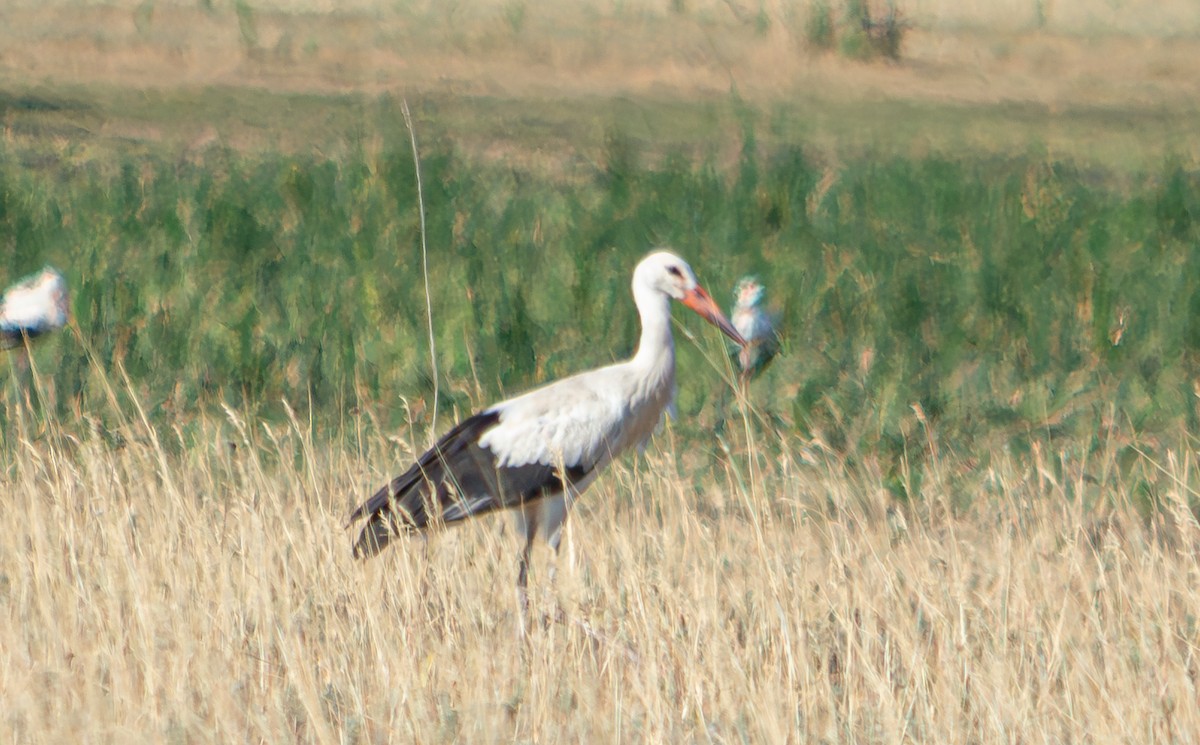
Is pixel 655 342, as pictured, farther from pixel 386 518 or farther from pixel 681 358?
pixel 681 358

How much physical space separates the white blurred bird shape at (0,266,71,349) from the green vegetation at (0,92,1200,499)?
0.11 m

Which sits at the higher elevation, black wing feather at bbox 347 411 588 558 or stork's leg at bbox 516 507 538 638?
black wing feather at bbox 347 411 588 558

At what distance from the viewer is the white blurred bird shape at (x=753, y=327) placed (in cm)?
640

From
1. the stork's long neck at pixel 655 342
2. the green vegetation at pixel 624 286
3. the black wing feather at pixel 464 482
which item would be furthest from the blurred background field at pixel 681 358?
the stork's long neck at pixel 655 342

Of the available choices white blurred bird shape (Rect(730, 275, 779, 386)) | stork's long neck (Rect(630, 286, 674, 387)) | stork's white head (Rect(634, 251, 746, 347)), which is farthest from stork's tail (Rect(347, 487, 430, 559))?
white blurred bird shape (Rect(730, 275, 779, 386))

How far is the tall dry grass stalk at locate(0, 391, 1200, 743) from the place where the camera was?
10.6 ft

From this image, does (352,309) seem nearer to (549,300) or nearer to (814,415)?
(549,300)

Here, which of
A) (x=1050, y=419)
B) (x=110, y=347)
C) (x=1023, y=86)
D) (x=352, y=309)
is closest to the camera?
(x=1050, y=419)

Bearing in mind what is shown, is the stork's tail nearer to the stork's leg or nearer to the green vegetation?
the stork's leg

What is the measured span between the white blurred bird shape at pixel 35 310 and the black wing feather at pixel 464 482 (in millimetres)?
2445

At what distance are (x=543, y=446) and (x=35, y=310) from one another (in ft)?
9.34

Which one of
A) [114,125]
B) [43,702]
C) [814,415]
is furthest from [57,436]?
[114,125]

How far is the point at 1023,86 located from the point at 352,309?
1513 cm

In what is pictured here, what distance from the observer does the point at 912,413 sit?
5.93 meters
